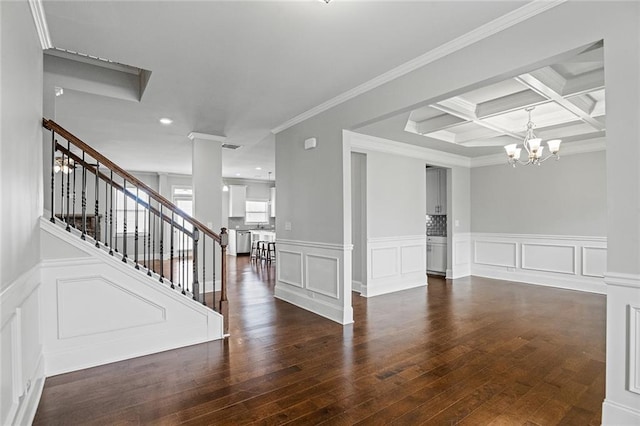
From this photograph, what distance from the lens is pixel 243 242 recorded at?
11336 mm

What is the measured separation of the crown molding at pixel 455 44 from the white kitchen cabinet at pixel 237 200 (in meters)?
7.88

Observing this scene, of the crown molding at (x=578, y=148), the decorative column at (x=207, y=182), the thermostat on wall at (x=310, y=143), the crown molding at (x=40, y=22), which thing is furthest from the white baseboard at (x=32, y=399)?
the crown molding at (x=578, y=148)

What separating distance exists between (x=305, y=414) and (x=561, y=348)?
9.05 ft

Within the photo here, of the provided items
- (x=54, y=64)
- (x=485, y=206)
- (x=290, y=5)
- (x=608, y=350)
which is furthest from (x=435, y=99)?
(x=485, y=206)

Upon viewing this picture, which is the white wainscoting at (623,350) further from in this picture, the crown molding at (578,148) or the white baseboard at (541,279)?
the crown molding at (578,148)

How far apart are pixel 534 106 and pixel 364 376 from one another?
149 inches

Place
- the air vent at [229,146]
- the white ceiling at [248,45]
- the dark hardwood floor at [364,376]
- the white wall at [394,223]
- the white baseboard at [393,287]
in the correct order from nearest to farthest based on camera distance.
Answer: the dark hardwood floor at [364,376] < the white ceiling at [248,45] < the white baseboard at [393,287] < the white wall at [394,223] < the air vent at [229,146]

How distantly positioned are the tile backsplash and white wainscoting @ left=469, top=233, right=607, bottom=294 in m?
0.64

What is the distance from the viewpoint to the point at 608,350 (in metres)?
1.95

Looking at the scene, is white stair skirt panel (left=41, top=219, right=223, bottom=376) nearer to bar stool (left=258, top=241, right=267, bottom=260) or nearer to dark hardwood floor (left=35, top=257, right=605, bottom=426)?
dark hardwood floor (left=35, top=257, right=605, bottom=426)

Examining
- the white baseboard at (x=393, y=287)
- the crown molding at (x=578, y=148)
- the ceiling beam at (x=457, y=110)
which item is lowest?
the white baseboard at (x=393, y=287)

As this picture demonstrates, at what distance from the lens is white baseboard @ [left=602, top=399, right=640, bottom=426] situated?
1.83m

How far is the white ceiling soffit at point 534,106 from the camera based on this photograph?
3393mm

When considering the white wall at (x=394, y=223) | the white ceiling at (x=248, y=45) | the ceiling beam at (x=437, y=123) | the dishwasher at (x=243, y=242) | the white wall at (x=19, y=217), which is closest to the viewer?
the white wall at (x=19, y=217)
